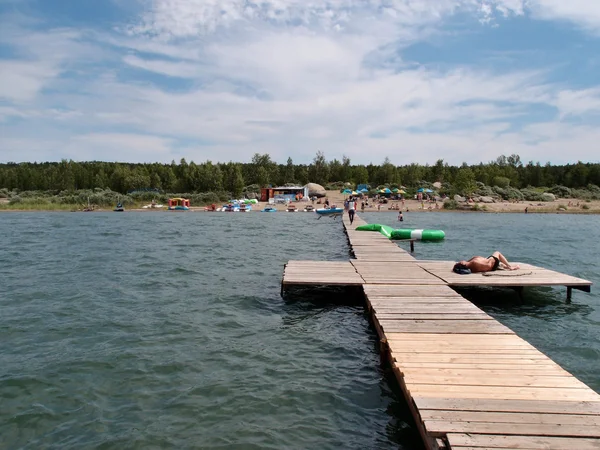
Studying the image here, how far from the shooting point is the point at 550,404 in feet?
18.0

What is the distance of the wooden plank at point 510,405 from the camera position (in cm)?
531

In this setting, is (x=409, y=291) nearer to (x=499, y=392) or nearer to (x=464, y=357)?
(x=464, y=357)

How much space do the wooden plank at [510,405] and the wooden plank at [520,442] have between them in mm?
541

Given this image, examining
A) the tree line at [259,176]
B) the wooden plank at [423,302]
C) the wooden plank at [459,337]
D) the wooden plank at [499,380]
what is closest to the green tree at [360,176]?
the tree line at [259,176]

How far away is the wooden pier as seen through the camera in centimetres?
485

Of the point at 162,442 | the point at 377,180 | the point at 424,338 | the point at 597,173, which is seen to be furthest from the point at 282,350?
the point at 597,173

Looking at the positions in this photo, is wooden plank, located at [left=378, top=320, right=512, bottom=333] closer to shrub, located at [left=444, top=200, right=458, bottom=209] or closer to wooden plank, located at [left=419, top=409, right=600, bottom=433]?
wooden plank, located at [left=419, top=409, right=600, bottom=433]

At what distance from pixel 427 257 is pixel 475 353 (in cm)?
1707

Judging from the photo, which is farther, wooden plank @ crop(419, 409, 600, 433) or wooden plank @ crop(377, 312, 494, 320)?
wooden plank @ crop(377, 312, 494, 320)

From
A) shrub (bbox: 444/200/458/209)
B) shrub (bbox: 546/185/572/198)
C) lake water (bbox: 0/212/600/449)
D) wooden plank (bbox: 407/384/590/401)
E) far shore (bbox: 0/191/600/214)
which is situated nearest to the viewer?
wooden plank (bbox: 407/384/590/401)

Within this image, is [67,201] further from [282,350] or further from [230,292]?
[282,350]

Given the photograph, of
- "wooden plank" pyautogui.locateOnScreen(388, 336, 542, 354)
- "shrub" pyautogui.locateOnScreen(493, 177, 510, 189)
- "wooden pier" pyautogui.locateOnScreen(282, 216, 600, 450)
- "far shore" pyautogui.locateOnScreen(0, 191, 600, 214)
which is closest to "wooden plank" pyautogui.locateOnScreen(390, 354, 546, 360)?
"wooden pier" pyautogui.locateOnScreen(282, 216, 600, 450)

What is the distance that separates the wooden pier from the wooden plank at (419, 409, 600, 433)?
0.01 metres

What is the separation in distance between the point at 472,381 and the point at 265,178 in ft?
337
